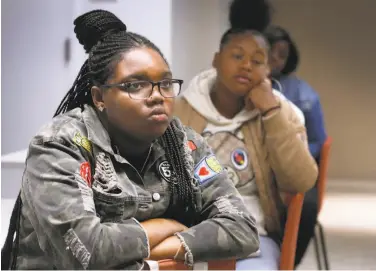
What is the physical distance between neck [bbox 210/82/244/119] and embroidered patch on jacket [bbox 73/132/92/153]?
76 cm

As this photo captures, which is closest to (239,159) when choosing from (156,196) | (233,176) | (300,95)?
(233,176)

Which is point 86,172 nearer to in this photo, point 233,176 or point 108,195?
point 108,195

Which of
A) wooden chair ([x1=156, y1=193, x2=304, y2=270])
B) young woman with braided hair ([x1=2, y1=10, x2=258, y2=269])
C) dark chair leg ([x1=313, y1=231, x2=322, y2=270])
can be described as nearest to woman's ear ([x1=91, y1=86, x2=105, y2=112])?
→ young woman with braided hair ([x1=2, y1=10, x2=258, y2=269])

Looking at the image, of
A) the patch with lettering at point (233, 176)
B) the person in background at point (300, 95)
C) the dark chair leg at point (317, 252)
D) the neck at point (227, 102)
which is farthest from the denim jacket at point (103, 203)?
the dark chair leg at point (317, 252)

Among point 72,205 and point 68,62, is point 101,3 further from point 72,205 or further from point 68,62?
point 72,205

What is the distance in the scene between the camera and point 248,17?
1746mm

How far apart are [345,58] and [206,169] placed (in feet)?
2.72

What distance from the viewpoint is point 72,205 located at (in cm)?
96

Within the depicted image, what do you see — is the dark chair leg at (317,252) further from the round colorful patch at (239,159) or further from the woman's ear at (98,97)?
the woman's ear at (98,97)

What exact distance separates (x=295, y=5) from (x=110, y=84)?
0.95m

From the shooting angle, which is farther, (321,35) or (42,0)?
(321,35)

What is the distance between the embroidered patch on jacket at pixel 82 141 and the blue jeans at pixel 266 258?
543 mm

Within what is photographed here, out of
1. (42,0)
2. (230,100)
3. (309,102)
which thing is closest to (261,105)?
(230,100)

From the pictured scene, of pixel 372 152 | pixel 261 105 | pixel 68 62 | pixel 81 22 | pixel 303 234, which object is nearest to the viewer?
pixel 81 22
